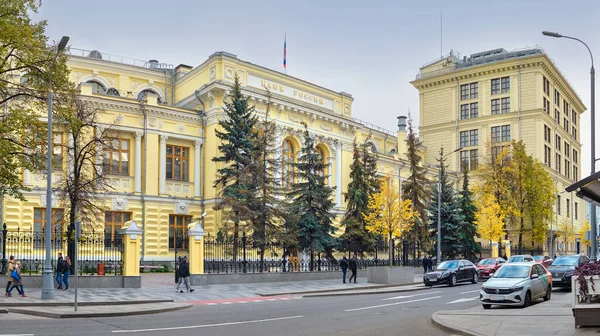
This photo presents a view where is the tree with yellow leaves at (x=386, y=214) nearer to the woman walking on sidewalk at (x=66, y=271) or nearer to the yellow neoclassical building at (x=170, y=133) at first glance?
the yellow neoclassical building at (x=170, y=133)

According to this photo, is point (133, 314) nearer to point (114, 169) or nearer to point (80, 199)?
point (80, 199)

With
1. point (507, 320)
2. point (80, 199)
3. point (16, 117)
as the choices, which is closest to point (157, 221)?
point (80, 199)

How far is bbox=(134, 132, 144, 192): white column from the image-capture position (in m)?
44.4

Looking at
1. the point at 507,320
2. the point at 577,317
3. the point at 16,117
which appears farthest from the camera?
the point at 16,117

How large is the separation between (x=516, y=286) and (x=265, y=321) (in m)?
8.65

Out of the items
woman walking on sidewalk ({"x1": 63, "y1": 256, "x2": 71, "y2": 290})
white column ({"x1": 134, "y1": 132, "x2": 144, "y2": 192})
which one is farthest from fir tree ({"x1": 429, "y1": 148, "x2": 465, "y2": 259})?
woman walking on sidewalk ({"x1": 63, "y1": 256, "x2": 71, "y2": 290})

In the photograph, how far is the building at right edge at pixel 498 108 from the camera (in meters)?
77.6

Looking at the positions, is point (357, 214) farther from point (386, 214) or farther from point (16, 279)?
point (16, 279)

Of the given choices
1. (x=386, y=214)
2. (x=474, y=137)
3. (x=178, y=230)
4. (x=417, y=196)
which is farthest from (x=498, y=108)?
(x=178, y=230)

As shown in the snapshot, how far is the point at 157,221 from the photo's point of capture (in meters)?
44.7

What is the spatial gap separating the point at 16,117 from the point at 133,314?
945 cm

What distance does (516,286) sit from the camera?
20188 mm

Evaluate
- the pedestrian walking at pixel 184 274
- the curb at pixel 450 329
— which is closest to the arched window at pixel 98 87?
the pedestrian walking at pixel 184 274

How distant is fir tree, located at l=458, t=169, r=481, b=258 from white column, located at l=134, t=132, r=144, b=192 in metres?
26.8
